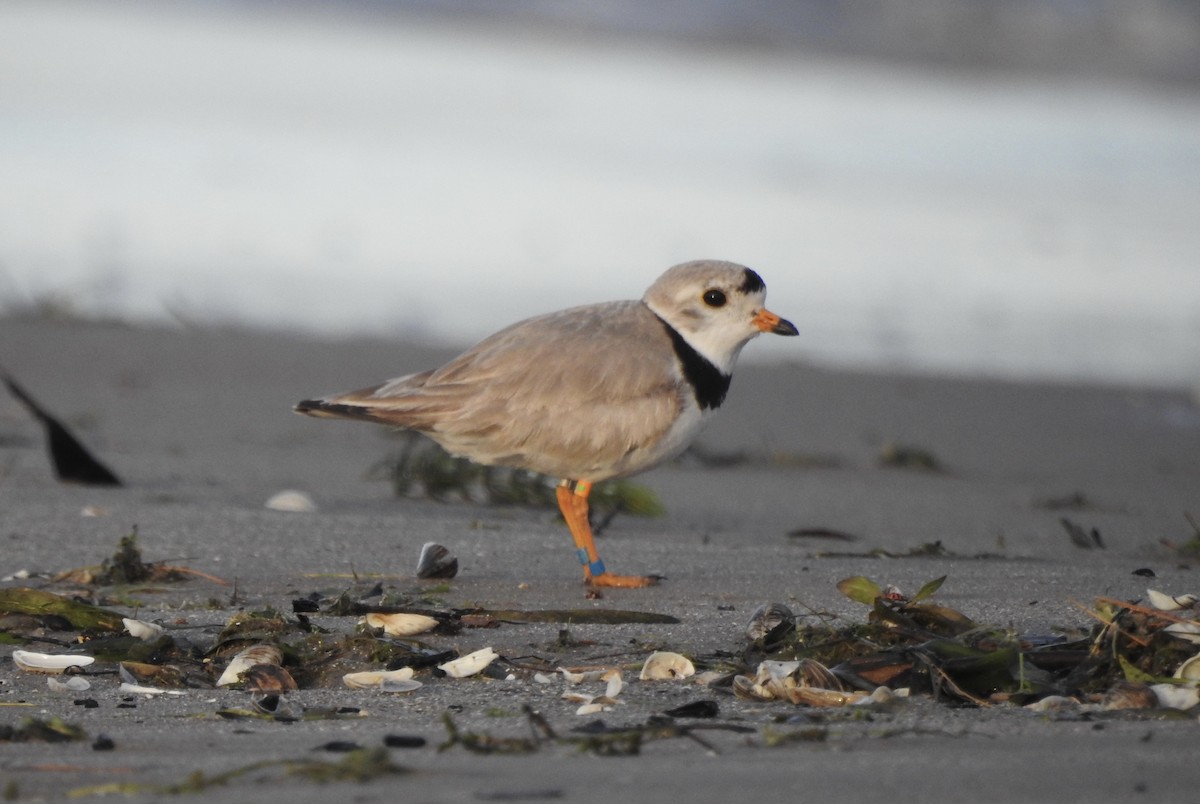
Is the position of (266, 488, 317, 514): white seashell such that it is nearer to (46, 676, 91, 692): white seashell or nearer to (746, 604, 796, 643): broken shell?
(46, 676, 91, 692): white seashell

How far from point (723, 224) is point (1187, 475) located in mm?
5391

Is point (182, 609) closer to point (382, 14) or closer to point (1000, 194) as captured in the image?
point (1000, 194)

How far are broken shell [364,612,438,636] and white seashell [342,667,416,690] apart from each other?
0.26m

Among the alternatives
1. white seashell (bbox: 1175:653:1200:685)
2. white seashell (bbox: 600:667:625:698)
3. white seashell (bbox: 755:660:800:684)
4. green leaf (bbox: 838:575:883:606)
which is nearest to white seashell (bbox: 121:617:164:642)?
white seashell (bbox: 600:667:625:698)

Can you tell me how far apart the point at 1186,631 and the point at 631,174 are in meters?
10.9

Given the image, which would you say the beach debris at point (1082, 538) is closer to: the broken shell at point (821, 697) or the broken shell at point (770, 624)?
the broken shell at point (770, 624)

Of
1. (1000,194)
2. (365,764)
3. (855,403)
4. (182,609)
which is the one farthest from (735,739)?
(1000,194)

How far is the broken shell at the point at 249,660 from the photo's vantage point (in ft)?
10.0

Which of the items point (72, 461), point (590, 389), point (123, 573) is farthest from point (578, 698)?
point (72, 461)

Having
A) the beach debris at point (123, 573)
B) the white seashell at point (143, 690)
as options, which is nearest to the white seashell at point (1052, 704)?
the white seashell at point (143, 690)

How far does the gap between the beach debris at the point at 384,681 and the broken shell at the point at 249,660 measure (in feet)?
0.45

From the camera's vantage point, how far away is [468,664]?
10.3 feet

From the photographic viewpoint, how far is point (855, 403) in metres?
7.86

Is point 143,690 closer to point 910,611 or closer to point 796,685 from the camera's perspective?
point 796,685
